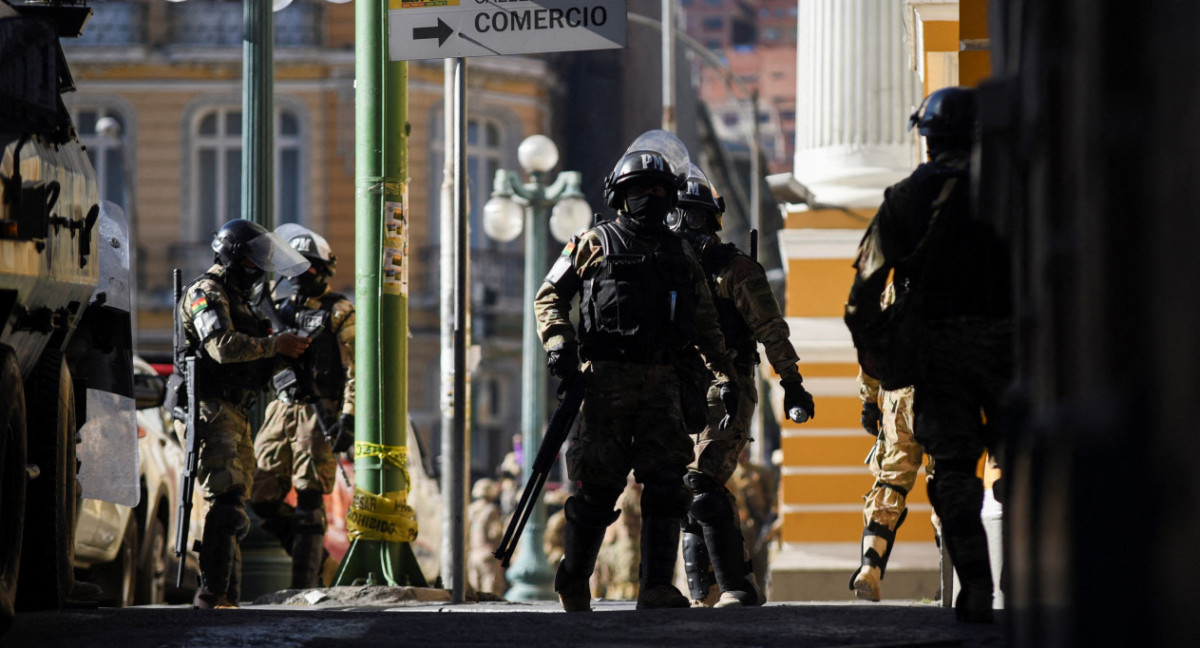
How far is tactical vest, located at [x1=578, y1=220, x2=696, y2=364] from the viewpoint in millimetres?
7793

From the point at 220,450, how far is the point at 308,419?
111 centimetres

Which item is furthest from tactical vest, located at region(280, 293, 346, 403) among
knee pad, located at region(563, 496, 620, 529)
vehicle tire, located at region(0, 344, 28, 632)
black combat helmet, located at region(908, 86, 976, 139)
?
vehicle tire, located at region(0, 344, 28, 632)

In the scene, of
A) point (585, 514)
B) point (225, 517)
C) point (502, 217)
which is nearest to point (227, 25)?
point (502, 217)

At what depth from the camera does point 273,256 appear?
33.5 feet

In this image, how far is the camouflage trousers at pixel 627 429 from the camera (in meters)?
7.77

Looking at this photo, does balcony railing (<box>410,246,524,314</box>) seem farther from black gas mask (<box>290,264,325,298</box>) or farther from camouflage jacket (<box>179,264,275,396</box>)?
camouflage jacket (<box>179,264,275,396</box>)

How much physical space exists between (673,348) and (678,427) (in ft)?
1.01

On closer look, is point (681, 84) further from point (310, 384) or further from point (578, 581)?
point (578, 581)

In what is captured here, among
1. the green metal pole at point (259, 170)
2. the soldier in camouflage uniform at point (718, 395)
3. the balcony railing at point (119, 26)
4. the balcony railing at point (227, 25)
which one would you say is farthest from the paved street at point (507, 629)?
the balcony railing at point (119, 26)

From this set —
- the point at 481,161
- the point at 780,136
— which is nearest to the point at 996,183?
the point at 481,161

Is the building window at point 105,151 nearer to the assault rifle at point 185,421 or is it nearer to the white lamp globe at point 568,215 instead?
the white lamp globe at point 568,215

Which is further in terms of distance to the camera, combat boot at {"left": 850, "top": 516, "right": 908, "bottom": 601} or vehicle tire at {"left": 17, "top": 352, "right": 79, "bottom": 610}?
combat boot at {"left": 850, "top": 516, "right": 908, "bottom": 601}

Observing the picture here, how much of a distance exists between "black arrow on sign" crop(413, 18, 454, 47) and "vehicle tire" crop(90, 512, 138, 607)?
137 inches

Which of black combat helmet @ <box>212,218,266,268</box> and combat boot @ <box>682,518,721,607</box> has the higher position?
black combat helmet @ <box>212,218,266,268</box>
